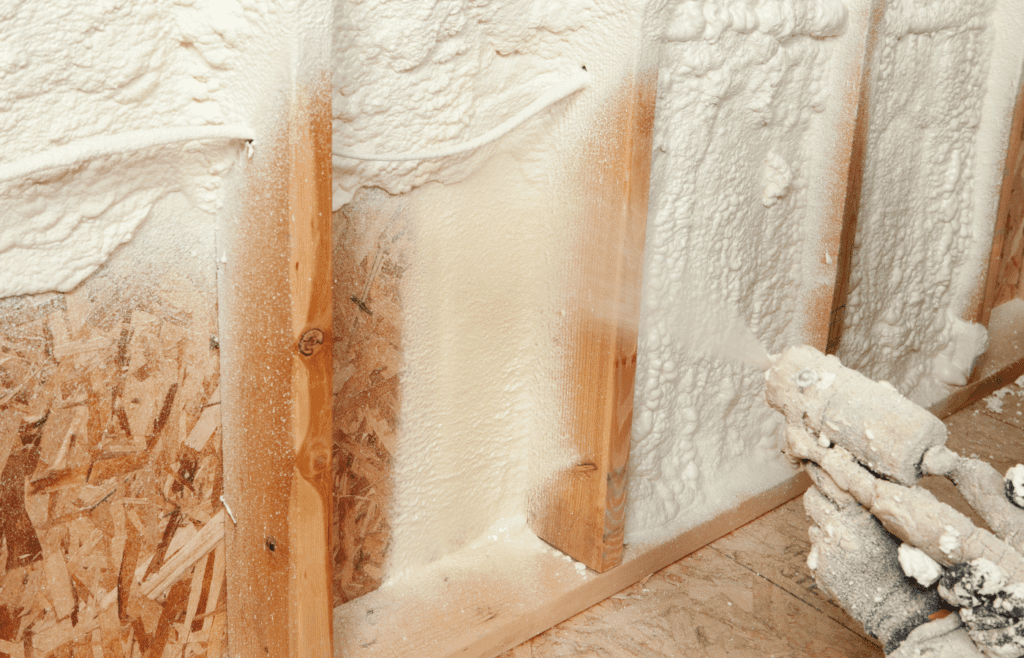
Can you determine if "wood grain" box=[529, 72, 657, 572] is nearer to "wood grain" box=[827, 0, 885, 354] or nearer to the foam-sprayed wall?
"wood grain" box=[827, 0, 885, 354]

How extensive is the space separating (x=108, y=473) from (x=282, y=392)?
273 mm

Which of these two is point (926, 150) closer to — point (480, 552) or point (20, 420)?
point (480, 552)

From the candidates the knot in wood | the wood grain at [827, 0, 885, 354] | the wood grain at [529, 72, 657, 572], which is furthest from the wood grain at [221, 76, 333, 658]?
the wood grain at [827, 0, 885, 354]

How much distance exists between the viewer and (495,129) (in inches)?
60.1

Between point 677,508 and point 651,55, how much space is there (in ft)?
3.05

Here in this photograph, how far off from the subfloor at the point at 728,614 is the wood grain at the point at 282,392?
0.48 metres

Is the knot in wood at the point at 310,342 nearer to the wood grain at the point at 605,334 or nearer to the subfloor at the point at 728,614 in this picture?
the wood grain at the point at 605,334

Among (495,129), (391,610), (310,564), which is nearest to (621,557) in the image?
(391,610)

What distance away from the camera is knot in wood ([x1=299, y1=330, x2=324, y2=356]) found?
119 centimetres

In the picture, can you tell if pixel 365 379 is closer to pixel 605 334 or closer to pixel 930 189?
pixel 605 334

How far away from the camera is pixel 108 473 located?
1258 millimetres

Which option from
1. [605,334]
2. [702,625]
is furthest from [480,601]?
[605,334]

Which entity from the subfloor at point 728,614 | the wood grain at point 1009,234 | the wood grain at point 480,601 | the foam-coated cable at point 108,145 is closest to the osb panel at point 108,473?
the foam-coated cable at point 108,145

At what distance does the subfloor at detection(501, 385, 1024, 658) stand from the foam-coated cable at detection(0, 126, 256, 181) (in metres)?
1.01
